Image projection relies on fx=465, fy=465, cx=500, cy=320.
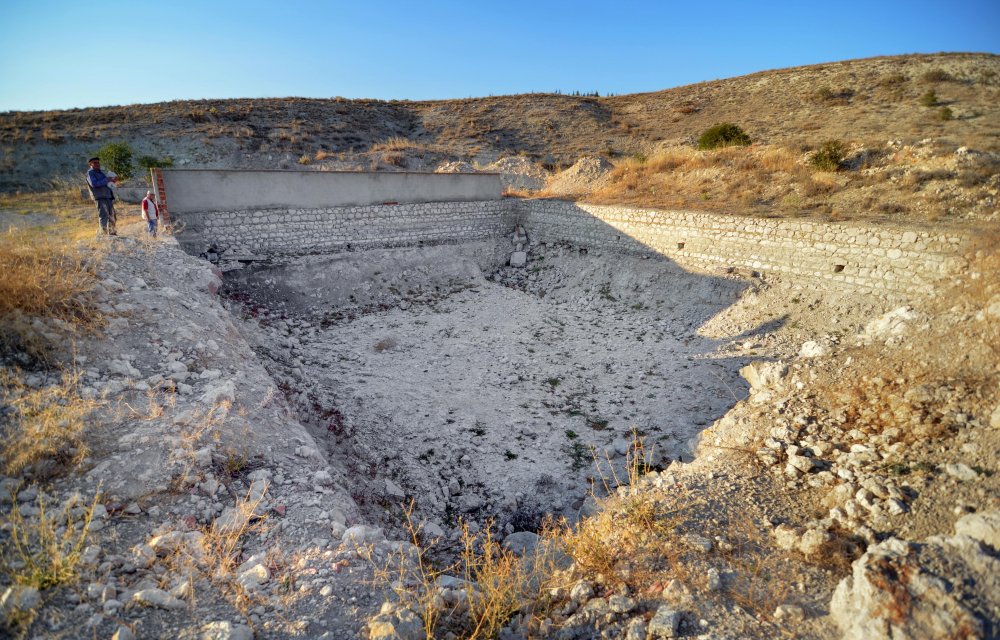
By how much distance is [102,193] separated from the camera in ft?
29.6

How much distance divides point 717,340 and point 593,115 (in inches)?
1183

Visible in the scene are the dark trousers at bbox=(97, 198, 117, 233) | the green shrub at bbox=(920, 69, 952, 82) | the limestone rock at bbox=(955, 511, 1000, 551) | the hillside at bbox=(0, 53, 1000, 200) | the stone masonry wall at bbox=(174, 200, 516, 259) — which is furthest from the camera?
the green shrub at bbox=(920, 69, 952, 82)

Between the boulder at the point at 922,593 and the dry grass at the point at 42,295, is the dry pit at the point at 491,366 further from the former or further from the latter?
the dry grass at the point at 42,295

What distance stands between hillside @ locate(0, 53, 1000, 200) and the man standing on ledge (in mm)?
13758

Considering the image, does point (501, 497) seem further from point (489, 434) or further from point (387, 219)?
point (387, 219)

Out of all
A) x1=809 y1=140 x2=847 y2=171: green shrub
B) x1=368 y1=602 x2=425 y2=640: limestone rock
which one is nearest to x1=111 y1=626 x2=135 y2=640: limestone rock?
x1=368 y1=602 x2=425 y2=640: limestone rock

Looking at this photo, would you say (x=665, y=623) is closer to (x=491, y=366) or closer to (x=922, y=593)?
(x=922, y=593)

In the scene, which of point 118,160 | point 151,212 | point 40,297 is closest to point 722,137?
point 151,212

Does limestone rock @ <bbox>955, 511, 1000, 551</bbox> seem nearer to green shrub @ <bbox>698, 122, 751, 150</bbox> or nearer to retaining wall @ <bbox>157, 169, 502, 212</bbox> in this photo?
retaining wall @ <bbox>157, 169, 502, 212</bbox>

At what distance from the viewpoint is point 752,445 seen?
210 inches

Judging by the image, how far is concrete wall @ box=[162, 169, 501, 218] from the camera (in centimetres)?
1108

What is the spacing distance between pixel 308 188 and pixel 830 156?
14.0m

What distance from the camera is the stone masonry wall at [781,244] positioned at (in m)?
8.36

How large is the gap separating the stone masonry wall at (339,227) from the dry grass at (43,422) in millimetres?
7684
